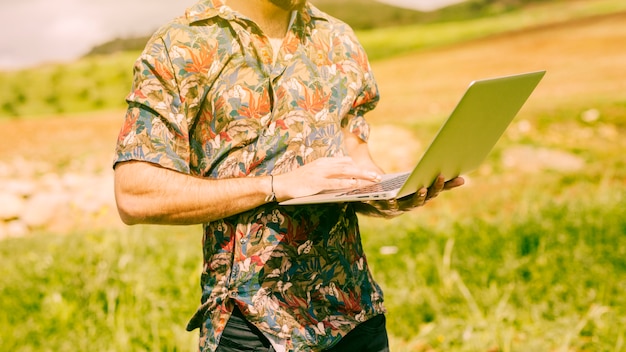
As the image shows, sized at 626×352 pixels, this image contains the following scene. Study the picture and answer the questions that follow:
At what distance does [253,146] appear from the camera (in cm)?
153

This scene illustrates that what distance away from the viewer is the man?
1.43 meters

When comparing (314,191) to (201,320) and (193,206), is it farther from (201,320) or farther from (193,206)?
(201,320)

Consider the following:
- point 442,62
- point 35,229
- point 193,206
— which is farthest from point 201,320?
point 442,62

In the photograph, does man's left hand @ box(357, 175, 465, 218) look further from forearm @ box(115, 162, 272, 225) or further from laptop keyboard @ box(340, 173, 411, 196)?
forearm @ box(115, 162, 272, 225)

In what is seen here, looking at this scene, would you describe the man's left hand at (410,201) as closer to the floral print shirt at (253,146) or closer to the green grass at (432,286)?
the floral print shirt at (253,146)

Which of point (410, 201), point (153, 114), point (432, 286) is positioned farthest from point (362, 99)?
point (432, 286)

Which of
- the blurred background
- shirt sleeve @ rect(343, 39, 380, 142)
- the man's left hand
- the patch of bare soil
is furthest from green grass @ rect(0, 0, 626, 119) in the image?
the man's left hand

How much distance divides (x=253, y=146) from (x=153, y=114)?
9.0 inches

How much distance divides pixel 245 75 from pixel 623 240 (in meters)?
3.67

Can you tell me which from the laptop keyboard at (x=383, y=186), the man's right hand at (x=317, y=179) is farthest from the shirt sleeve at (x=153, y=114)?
the laptop keyboard at (x=383, y=186)

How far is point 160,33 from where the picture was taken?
147 centimetres

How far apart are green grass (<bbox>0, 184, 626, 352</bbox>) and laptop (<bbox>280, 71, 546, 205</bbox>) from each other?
1.93 metres

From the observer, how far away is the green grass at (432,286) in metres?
3.49

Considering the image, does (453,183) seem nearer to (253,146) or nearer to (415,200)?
(415,200)
